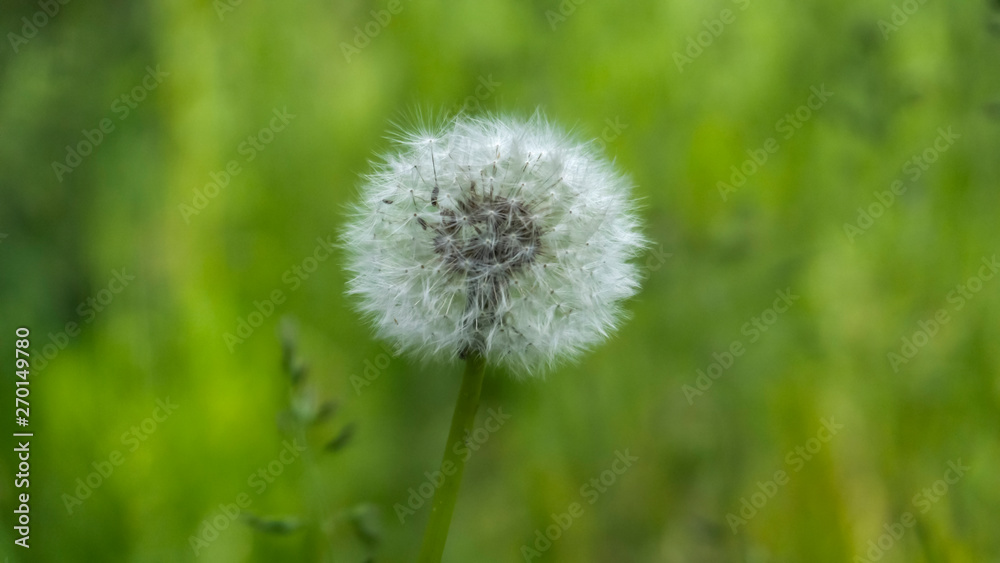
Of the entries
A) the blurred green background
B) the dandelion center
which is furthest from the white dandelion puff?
the blurred green background

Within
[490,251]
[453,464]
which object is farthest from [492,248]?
[453,464]

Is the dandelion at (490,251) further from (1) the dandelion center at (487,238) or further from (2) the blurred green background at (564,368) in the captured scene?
(2) the blurred green background at (564,368)

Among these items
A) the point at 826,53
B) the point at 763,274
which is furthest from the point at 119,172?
the point at 826,53

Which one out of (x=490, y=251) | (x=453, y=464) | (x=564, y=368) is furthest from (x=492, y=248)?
(x=564, y=368)

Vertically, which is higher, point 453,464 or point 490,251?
point 490,251

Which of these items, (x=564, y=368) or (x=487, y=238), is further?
(x=564, y=368)

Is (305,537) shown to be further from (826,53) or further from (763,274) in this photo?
(826,53)

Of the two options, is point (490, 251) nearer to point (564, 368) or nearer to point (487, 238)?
point (487, 238)

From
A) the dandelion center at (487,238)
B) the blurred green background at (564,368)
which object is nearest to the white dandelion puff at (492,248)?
the dandelion center at (487,238)
